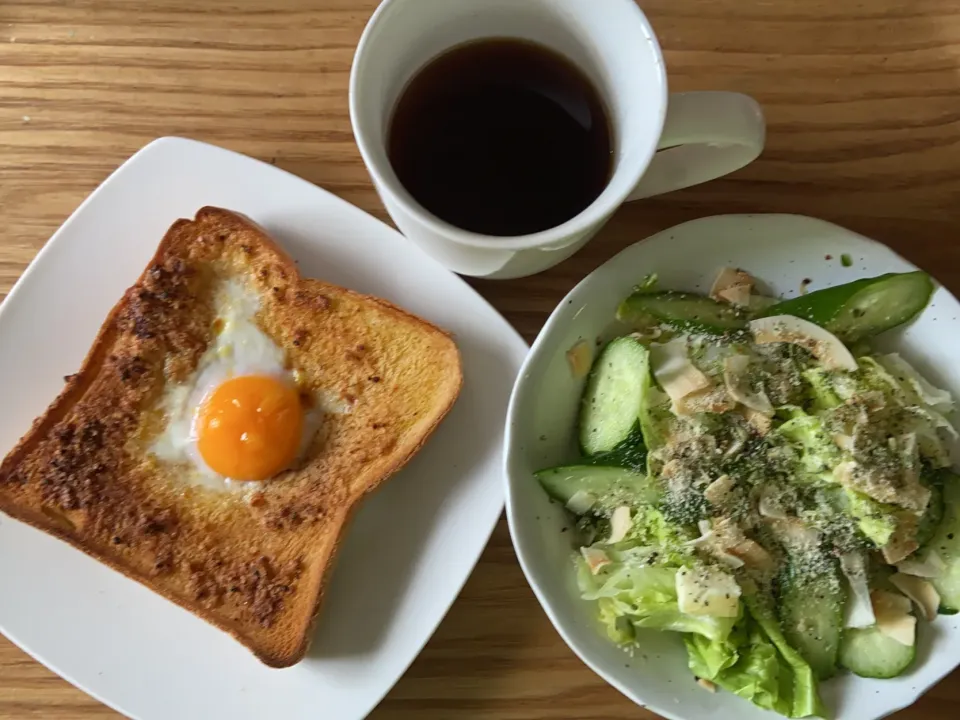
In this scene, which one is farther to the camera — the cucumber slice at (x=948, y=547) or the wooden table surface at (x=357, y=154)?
the wooden table surface at (x=357, y=154)

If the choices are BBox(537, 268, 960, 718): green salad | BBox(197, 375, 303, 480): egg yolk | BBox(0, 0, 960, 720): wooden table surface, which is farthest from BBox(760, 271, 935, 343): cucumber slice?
BBox(197, 375, 303, 480): egg yolk

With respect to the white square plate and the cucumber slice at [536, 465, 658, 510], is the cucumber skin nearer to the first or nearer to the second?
the cucumber slice at [536, 465, 658, 510]

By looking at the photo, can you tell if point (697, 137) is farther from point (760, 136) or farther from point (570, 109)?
point (570, 109)

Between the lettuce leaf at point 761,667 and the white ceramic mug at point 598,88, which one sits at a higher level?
Answer: the white ceramic mug at point 598,88

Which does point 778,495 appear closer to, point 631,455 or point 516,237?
point 631,455

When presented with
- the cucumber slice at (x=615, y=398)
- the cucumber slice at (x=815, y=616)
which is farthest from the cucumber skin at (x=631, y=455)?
the cucumber slice at (x=815, y=616)

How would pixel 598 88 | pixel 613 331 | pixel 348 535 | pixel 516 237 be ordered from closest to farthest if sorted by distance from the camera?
pixel 516 237, pixel 598 88, pixel 613 331, pixel 348 535

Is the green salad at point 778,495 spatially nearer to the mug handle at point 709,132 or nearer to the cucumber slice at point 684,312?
the cucumber slice at point 684,312

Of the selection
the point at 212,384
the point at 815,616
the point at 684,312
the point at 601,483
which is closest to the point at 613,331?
the point at 684,312
